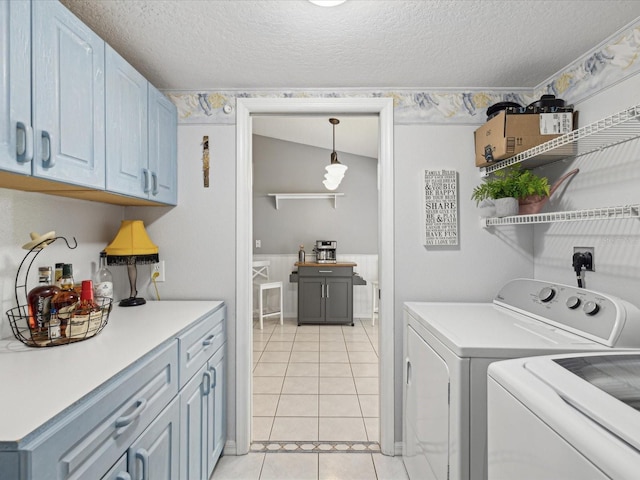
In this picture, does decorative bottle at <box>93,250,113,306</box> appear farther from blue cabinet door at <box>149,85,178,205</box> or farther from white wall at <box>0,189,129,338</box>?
blue cabinet door at <box>149,85,178,205</box>

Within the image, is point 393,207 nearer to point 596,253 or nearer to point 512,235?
point 512,235

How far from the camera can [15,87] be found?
0.95 m

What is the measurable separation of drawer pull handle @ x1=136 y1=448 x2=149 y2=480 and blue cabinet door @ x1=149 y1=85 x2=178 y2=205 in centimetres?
115

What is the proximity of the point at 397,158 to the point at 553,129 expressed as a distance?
30.9 inches

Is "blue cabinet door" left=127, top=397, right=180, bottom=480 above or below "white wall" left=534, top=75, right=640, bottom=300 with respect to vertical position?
below

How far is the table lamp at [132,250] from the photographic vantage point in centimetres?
181

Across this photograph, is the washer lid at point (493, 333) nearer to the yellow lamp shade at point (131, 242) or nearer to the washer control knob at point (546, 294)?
the washer control knob at point (546, 294)

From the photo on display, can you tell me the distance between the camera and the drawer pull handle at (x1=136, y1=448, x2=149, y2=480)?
3.44ft

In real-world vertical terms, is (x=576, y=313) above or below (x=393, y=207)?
below

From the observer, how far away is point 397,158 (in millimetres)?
2066

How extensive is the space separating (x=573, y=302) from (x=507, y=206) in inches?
23.4

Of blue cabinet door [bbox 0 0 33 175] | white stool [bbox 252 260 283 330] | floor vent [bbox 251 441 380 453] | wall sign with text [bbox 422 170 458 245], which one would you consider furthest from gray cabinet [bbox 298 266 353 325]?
blue cabinet door [bbox 0 0 33 175]

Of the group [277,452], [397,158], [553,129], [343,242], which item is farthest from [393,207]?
[343,242]

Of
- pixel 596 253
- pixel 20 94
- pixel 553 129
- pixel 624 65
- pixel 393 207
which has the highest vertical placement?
pixel 624 65
